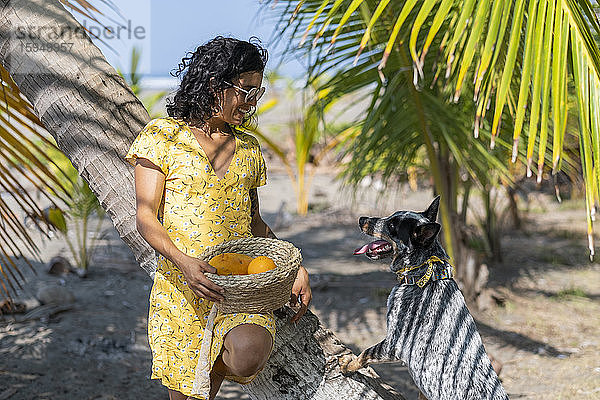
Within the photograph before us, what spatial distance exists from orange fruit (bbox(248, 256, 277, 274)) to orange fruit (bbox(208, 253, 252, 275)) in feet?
0.10

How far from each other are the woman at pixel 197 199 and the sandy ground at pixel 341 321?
1.77 m

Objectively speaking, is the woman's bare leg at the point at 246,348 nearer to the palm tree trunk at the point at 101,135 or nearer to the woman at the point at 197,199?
the woman at the point at 197,199

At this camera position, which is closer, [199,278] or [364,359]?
[199,278]

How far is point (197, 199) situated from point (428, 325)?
83cm

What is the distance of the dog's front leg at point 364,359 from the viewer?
2064 mm

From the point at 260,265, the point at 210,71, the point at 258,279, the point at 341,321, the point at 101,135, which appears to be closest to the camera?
the point at 258,279

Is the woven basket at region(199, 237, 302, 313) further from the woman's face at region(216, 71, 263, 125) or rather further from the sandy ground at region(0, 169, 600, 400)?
the sandy ground at region(0, 169, 600, 400)

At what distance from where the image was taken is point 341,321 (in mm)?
4871

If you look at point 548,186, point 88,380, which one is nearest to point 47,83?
point 88,380

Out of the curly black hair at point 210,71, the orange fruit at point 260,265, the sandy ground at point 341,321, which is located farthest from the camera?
the sandy ground at point 341,321

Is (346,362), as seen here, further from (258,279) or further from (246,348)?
(258,279)

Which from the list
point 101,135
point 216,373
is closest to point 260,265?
point 216,373

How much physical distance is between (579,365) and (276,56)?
266cm

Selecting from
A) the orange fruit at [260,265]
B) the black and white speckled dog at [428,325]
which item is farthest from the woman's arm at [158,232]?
the black and white speckled dog at [428,325]
